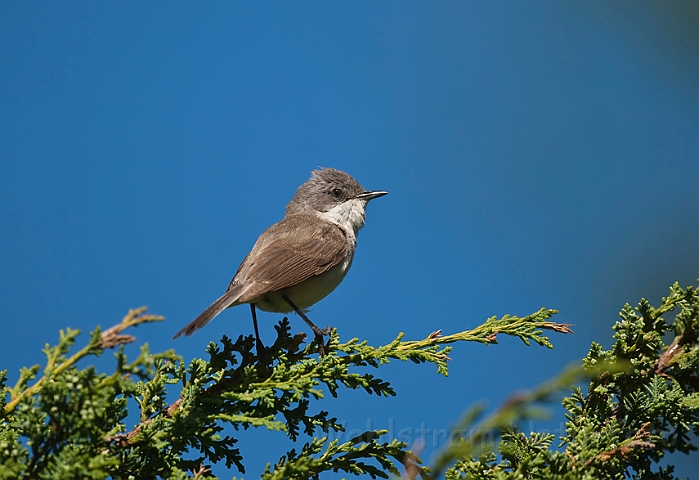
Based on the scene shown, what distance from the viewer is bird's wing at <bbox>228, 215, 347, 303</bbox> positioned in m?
3.93

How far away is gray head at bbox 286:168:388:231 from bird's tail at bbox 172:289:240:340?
6.75 ft

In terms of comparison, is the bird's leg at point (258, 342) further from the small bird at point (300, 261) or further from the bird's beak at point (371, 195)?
the bird's beak at point (371, 195)

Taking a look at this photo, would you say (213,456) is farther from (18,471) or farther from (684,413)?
(684,413)

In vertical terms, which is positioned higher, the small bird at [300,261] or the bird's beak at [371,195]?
the bird's beak at [371,195]

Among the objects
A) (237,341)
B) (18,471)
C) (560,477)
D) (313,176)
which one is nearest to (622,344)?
(560,477)

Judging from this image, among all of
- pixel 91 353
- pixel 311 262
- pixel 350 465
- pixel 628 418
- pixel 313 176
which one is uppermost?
pixel 313 176

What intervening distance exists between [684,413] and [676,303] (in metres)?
0.48

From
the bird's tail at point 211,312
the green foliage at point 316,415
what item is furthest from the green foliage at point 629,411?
the bird's tail at point 211,312

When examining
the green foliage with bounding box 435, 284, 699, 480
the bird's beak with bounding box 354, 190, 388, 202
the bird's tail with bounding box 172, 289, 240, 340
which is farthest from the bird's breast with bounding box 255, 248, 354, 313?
the green foliage with bounding box 435, 284, 699, 480

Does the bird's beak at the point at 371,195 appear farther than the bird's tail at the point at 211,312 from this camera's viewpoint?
Yes

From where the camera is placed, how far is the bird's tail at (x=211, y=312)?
291 cm

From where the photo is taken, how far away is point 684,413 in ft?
8.91

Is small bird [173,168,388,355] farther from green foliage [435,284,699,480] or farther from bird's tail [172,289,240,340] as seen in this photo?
green foliage [435,284,699,480]

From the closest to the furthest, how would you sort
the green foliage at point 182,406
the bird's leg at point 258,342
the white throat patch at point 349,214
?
the green foliage at point 182,406
the bird's leg at point 258,342
the white throat patch at point 349,214
